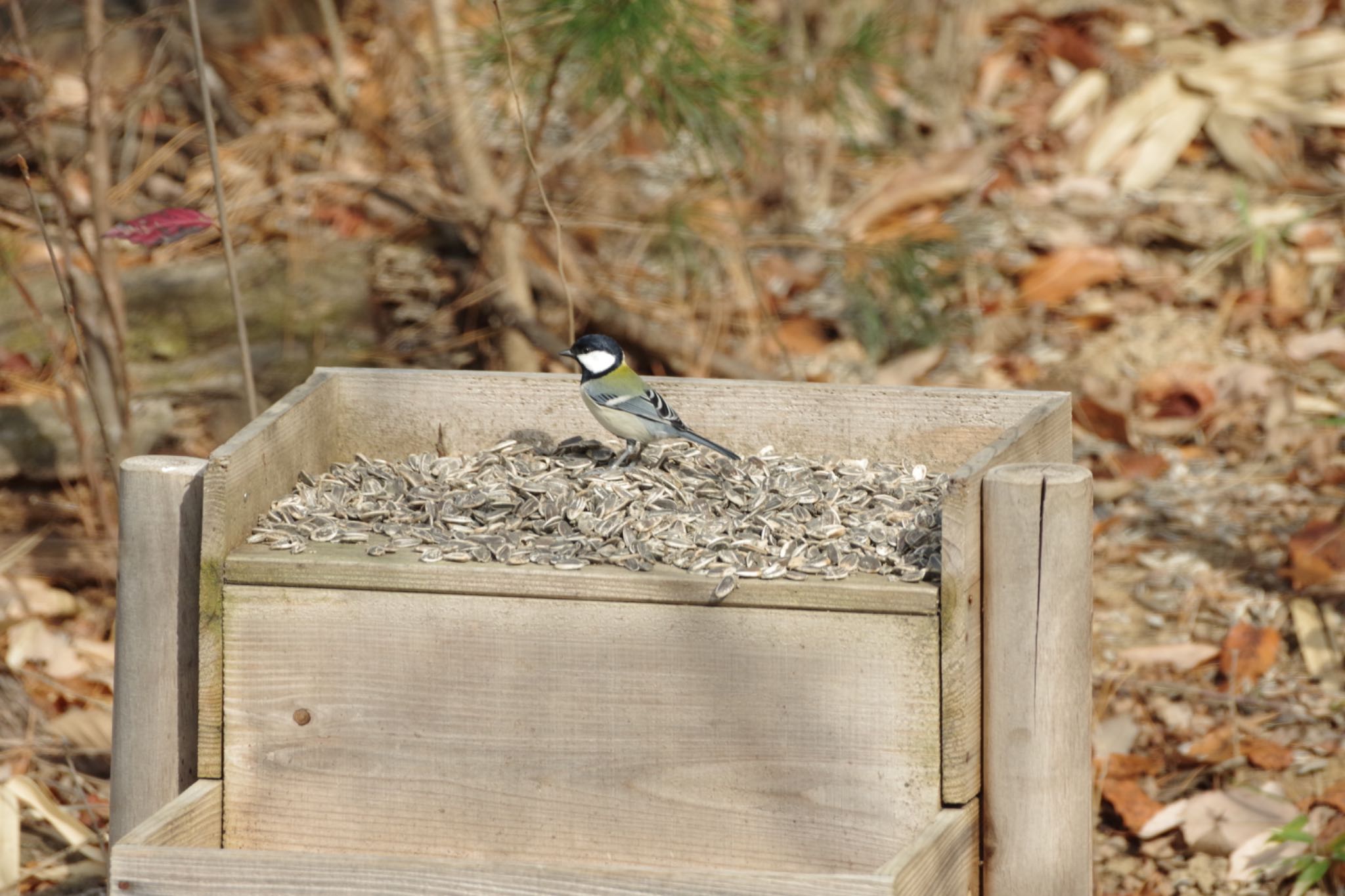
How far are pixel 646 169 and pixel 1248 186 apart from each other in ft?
7.52

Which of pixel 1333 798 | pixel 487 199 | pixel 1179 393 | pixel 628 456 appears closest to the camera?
pixel 628 456

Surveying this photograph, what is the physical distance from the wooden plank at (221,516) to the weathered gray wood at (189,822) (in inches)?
1.4

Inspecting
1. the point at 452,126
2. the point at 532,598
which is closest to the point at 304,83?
the point at 452,126

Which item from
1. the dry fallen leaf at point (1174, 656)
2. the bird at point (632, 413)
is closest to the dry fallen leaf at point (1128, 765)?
the dry fallen leaf at point (1174, 656)

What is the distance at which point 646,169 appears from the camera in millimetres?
6086

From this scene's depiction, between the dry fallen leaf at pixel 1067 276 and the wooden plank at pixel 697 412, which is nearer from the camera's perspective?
the wooden plank at pixel 697 412

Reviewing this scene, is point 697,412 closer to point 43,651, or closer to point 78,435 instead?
point 78,435

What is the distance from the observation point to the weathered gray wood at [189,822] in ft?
6.68

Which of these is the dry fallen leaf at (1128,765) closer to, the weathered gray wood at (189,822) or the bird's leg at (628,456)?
the bird's leg at (628,456)

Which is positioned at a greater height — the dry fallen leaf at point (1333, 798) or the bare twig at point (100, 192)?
the bare twig at point (100, 192)

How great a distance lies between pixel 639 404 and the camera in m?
2.56

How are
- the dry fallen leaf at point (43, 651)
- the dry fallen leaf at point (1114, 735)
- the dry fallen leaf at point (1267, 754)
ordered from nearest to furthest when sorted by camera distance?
the dry fallen leaf at point (1267, 754), the dry fallen leaf at point (1114, 735), the dry fallen leaf at point (43, 651)

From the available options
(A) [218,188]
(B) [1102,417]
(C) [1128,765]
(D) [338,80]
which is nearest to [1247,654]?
(C) [1128,765]

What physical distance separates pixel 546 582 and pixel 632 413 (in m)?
0.52
